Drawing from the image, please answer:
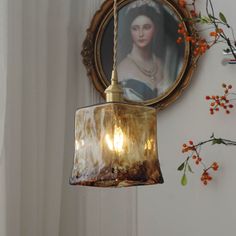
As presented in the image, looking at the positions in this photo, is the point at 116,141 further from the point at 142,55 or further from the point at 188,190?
the point at 142,55

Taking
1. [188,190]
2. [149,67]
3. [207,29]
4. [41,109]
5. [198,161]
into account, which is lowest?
[188,190]

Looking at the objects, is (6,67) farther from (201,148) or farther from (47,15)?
(201,148)

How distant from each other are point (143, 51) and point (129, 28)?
128 millimetres

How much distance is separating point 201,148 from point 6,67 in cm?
86

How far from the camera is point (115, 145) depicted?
51.2 inches

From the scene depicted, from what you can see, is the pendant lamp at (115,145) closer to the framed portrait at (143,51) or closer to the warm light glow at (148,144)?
the warm light glow at (148,144)

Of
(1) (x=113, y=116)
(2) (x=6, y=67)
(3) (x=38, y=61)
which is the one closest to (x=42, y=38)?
(3) (x=38, y=61)

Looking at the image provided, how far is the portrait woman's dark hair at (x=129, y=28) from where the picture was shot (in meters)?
2.20

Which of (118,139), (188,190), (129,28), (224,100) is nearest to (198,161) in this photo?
(188,190)

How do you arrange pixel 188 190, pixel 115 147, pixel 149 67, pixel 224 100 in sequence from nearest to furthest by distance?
pixel 115 147
pixel 224 100
pixel 188 190
pixel 149 67

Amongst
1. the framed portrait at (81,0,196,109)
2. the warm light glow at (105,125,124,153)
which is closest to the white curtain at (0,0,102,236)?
the framed portrait at (81,0,196,109)

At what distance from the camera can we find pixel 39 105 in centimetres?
215

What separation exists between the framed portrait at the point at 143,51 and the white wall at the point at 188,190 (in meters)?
0.07

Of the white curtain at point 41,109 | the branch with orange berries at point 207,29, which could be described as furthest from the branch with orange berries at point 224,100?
the white curtain at point 41,109
